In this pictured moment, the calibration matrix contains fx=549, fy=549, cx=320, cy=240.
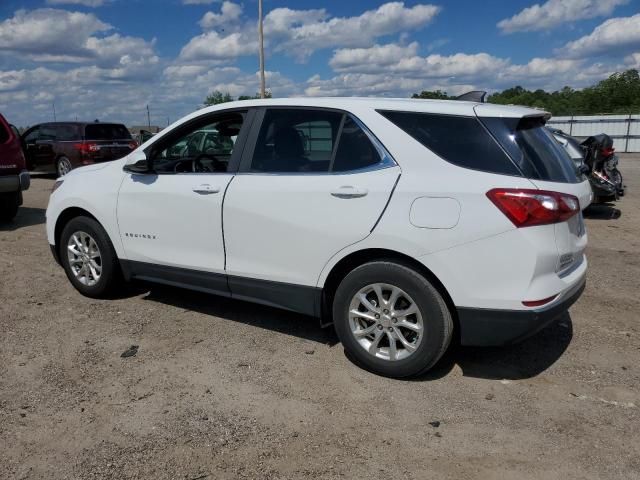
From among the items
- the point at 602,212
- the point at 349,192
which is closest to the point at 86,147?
the point at 602,212

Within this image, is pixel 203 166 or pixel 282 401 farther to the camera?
pixel 203 166

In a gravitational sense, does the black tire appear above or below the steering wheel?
below

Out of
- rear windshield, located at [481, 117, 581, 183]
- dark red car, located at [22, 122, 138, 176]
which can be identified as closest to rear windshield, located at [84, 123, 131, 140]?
dark red car, located at [22, 122, 138, 176]

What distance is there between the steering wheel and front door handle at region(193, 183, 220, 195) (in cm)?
20

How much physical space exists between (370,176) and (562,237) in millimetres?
1218

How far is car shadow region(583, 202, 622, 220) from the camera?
9508mm

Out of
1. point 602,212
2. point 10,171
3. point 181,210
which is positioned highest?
point 10,171

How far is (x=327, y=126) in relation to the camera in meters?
3.85

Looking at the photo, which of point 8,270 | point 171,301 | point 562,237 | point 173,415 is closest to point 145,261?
point 171,301

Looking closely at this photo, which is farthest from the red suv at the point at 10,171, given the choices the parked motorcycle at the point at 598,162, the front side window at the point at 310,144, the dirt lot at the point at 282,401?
the parked motorcycle at the point at 598,162

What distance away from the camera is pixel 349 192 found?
3553mm

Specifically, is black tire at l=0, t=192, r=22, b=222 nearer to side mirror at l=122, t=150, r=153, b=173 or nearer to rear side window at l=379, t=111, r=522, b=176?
side mirror at l=122, t=150, r=153, b=173

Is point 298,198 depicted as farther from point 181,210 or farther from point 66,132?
point 66,132

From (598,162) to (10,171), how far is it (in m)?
9.82
